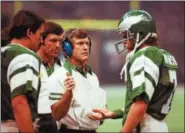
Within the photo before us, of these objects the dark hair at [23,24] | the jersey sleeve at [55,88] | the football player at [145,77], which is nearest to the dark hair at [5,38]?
the dark hair at [23,24]

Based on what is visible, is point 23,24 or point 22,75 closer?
point 22,75

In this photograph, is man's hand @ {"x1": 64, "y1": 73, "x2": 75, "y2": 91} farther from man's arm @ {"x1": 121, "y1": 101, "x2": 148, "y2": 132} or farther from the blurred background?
the blurred background

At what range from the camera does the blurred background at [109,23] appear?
49.8 feet

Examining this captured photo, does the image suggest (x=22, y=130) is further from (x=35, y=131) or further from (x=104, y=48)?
(x=104, y=48)

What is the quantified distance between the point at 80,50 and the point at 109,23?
1050cm

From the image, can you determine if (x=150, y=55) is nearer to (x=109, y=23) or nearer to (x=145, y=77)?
(x=145, y=77)

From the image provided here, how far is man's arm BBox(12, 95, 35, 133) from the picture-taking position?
411 cm

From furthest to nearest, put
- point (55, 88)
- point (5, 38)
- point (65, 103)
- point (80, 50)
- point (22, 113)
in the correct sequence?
1. point (80, 50)
2. point (55, 88)
3. point (65, 103)
4. point (5, 38)
5. point (22, 113)

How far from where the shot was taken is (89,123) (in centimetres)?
505

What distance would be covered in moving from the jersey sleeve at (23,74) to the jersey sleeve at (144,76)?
544 millimetres

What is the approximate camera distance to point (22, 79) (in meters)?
4.17

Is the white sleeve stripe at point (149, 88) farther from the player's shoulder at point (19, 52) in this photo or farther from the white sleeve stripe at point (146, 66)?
the player's shoulder at point (19, 52)

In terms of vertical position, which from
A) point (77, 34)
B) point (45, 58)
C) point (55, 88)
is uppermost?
point (77, 34)

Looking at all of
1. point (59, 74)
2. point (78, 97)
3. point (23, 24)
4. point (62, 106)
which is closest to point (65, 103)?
point (62, 106)
